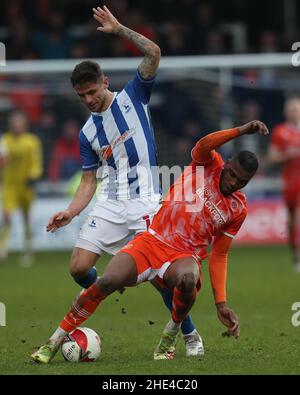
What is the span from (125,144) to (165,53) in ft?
43.6

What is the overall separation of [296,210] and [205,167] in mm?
8646

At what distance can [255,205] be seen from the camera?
1933 cm

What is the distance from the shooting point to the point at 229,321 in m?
7.58

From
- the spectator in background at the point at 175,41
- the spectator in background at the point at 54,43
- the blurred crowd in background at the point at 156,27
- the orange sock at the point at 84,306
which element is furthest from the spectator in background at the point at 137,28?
the orange sock at the point at 84,306

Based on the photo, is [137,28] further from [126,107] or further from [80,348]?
[80,348]

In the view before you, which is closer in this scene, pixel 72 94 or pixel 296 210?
pixel 296 210

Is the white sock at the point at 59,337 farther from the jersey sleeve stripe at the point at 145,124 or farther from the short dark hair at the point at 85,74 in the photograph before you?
the short dark hair at the point at 85,74

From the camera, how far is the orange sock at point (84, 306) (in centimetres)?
759

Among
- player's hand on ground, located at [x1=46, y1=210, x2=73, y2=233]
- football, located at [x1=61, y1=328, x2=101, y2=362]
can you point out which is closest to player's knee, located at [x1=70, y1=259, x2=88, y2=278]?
player's hand on ground, located at [x1=46, y1=210, x2=73, y2=233]

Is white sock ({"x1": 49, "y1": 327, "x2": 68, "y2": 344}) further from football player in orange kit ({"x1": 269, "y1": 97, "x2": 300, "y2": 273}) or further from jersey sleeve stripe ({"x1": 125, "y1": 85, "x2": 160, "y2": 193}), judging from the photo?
football player in orange kit ({"x1": 269, "y1": 97, "x2": 300, "y2": 273})

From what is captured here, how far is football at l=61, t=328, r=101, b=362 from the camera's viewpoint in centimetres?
777

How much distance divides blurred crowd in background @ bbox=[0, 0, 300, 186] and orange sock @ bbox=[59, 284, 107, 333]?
11.1m
